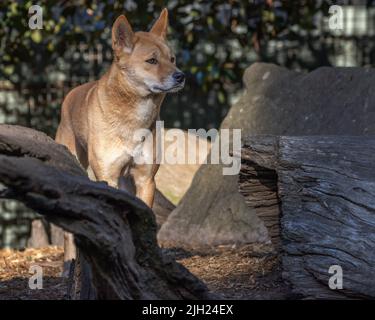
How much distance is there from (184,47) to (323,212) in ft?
16.8

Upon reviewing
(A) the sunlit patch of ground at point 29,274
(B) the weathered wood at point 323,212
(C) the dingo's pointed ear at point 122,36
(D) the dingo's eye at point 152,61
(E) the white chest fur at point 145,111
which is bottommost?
(A) the sunlit patch of ground at point 29,274

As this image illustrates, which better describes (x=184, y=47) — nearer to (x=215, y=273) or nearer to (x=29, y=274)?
(x=29, y=274)

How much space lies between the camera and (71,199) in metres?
3.56

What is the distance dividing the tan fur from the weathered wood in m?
1.71

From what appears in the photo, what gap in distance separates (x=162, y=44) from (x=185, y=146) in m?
2.40

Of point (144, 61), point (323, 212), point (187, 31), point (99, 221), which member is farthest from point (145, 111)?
point (187, 31)

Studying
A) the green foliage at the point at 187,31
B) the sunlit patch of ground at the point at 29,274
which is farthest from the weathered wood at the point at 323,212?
the green foliage at the point at 187,31

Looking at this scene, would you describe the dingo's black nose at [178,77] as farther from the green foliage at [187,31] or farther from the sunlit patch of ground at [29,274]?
the green foliage at [187,31]

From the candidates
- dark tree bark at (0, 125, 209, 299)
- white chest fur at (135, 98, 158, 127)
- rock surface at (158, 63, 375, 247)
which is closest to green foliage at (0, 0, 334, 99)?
rock surface at (158, 63, 375, 247)

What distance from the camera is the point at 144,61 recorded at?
658cm

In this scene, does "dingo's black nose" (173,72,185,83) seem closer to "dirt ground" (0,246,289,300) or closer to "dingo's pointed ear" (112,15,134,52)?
"dingo's pointed ear" (112,15,134,52)

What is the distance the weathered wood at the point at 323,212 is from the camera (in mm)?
4719

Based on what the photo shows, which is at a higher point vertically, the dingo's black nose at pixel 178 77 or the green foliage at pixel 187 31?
the green foliage at pixel 187 31
